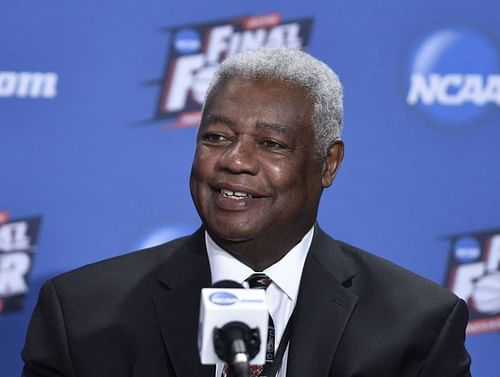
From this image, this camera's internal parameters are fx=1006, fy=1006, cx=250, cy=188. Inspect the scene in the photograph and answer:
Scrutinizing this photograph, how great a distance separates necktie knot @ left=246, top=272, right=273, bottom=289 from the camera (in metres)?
1.75

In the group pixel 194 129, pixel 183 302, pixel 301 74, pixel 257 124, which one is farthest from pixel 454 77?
pixel 183 302

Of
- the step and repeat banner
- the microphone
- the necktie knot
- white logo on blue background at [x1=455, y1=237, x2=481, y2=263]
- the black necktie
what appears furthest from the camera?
white logo on blue background at [x1=455, y1=237, x2=481, y2=263]

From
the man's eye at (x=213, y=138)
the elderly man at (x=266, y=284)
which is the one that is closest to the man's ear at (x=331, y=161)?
the elderly man at (x=266, y=284)

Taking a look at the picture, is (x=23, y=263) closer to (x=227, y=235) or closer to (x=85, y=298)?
(x=85, y=298)

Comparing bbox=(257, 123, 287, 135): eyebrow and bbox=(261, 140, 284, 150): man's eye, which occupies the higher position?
bbox=(257, 123, 287, 135): eyebrow

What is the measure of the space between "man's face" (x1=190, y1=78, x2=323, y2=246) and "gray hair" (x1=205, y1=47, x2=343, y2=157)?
17 millimetres

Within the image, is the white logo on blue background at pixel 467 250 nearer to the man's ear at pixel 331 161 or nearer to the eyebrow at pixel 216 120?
the man's ear at pixel 331 161

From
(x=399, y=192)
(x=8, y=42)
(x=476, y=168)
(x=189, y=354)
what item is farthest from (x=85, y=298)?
(x=476, y=168)

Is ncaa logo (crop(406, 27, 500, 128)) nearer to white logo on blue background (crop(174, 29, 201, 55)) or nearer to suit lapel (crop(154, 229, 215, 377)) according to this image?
white logo on blue background (crop(174, 29, 201, 55))

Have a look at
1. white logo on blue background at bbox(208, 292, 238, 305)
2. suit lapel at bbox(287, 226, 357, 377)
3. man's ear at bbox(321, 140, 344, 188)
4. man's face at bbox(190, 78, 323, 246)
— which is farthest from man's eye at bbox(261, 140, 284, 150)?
white logo on blue background at bbox(208, 292, 238, 305)

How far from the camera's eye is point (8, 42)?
2.28 meters

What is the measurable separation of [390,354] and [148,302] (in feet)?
1.41

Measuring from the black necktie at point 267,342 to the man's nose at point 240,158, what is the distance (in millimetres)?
204

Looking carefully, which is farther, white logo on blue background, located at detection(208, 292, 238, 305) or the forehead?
the forehead
